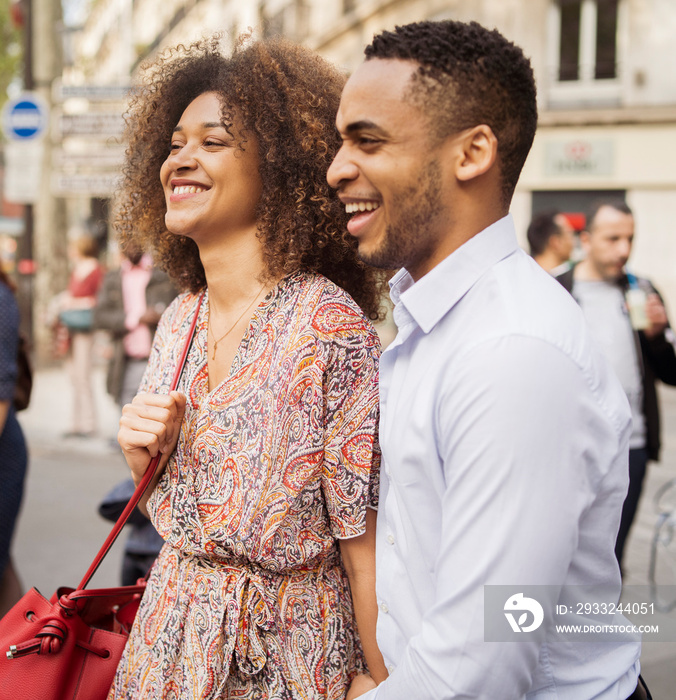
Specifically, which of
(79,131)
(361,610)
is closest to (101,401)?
(79,131)

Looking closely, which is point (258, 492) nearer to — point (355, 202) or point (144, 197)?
point (355, 202)

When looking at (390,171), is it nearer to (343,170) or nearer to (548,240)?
(343,170)

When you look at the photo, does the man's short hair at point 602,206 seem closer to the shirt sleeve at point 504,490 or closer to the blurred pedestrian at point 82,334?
the shirt sleeve at point 504,490

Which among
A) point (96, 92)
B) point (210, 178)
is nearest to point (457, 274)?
point (210, 178)

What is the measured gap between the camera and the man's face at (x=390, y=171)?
1326mm

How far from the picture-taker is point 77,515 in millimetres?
6008

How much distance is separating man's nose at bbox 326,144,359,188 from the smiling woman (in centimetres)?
36

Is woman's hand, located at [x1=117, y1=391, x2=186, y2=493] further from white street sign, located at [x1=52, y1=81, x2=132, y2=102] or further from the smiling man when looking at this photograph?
white street sign, located at [x1=52, y1=81, x2=132, y2=102]

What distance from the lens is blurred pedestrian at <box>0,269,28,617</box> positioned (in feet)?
9.46

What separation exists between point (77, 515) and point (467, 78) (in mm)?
5397

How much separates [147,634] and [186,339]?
2.15 feet

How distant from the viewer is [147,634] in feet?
5.81

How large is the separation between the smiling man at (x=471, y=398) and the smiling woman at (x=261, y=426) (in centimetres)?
19

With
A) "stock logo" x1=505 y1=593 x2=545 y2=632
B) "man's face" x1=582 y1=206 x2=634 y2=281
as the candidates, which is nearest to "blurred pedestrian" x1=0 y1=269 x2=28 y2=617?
"stock logo" x1=505 y1=593 x2=545 y2=632
